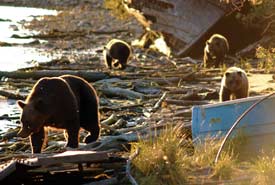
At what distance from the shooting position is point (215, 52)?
26422 millimetres

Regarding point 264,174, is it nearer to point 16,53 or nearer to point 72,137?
point 72,137

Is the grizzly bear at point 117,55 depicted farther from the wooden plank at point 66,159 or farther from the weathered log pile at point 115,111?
the wooden plank at point 66,159

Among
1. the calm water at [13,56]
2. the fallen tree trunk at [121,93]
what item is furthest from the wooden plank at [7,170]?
the fallen tree trunk at [121,93]

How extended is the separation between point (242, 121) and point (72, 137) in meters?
2.50

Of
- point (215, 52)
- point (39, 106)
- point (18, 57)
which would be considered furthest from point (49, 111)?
point (18, 57)

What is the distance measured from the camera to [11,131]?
14000mm

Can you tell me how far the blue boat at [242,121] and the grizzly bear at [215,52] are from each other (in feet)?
47.8

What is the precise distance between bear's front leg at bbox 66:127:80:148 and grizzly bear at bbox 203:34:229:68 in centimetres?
1479

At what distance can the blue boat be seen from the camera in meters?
11.3

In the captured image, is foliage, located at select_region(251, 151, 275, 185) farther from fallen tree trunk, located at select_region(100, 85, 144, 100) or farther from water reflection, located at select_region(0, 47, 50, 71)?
water reflection, located at select_region(0, 47, 50, 71)

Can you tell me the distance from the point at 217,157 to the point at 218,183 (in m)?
0.43

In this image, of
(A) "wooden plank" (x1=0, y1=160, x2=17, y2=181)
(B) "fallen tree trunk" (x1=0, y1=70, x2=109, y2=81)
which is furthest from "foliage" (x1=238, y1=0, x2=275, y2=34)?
(A) "wooden plank" (x1=0, y1=160, x2=17, y2=181)

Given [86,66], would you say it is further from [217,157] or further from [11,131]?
[217,157]

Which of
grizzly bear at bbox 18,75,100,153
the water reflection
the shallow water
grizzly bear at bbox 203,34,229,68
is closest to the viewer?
grizzly bear at bbox 18,75,100,153
